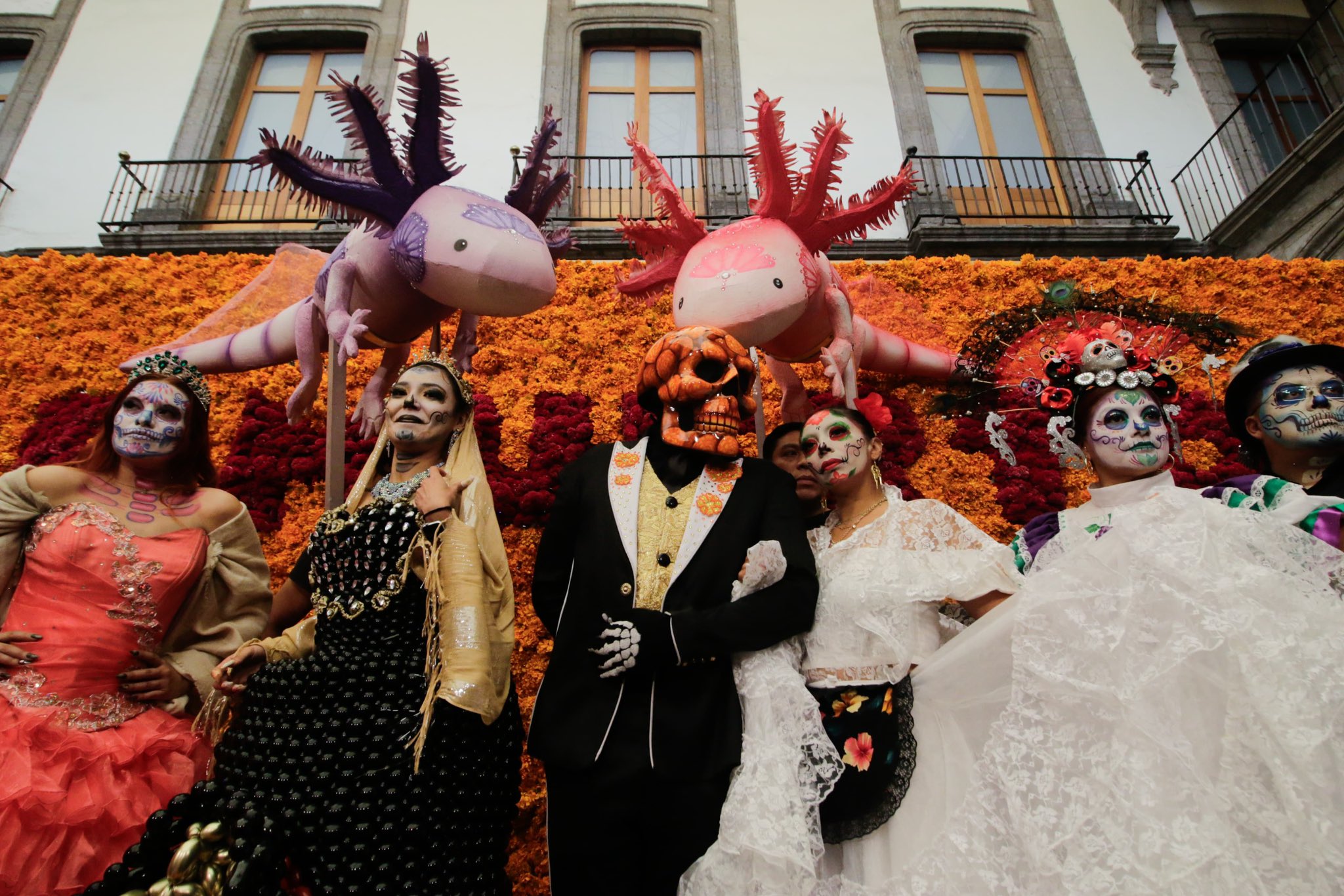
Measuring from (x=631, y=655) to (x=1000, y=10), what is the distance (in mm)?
9115

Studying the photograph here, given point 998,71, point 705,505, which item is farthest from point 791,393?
point 998,71

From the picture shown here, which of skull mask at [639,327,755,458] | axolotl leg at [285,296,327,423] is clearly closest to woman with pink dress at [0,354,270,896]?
axolotl leg at [285,296,327,423]

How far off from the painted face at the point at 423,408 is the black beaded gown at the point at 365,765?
32 cm

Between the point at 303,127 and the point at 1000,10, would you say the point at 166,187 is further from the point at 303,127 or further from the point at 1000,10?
the point at 1000,10

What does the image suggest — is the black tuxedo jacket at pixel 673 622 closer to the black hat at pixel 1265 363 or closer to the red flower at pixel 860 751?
the red flower at pixel 860 751

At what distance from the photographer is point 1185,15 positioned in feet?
26.7

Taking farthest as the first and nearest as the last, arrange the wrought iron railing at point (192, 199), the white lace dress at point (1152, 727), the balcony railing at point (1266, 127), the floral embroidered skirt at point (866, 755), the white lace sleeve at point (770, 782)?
the balcony railing at point (1266, 127) < the wrought iron railing at point (192, 199) < the floral embroidered skirt at point (866, 755) < the white lace sleeve at point (770, 782) < the white lace dress at point (1152, 727)

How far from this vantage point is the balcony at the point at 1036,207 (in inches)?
250

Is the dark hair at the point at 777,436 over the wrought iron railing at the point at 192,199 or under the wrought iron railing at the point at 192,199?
under

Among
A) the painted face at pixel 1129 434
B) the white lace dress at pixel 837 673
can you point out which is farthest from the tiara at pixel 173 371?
the painted face at pixel 1129 434

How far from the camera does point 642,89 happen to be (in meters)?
7.74

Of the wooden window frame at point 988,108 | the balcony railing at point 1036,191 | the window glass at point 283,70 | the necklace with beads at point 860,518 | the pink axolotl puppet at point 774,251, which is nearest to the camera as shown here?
the necklace with beads at point 860,518

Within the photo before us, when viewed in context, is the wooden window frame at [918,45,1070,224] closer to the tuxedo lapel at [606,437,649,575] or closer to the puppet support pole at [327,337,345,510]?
the tuxedo lapel at [606,437,649,575]

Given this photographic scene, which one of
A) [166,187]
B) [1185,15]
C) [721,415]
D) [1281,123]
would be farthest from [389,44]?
[1281,123]
